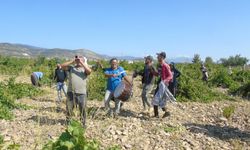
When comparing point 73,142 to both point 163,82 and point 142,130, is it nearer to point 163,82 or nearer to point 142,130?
point 142,130

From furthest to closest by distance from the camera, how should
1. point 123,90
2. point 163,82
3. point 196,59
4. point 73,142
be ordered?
point 196,59, point 163,82, point 123,90, point 73,142

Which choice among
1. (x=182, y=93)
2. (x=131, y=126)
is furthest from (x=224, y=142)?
(x=182, y=93)

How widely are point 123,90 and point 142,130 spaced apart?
3.87 ft

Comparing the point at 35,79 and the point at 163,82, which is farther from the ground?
the point at 163,82

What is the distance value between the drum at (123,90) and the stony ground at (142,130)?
0.51 meters

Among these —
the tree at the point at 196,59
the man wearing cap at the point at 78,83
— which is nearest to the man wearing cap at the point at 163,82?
the man wearing cap at the point at 78,83

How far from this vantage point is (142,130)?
834 centimetres

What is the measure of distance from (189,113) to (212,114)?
65cm

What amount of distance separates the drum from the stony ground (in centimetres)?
51

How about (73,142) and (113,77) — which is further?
(113,77)

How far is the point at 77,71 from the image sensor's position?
26.6 feet

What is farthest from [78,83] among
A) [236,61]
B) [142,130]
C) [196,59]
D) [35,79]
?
[236,61]

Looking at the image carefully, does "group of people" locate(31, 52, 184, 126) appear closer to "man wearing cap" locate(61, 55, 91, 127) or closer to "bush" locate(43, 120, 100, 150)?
"man wearing cap" locate(61, 55, 91, 127)

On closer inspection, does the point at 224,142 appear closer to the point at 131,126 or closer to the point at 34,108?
the point at 131,126
